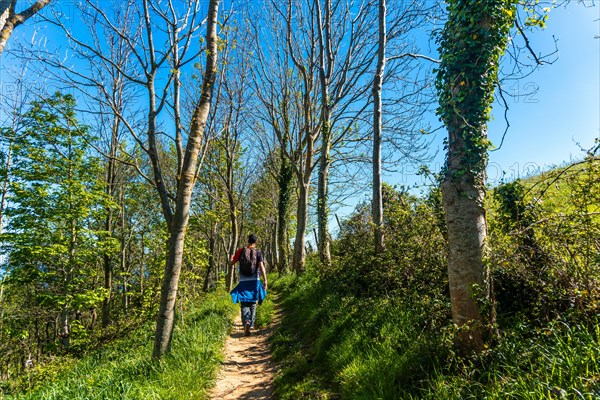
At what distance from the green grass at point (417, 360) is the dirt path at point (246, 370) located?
8.6 inches

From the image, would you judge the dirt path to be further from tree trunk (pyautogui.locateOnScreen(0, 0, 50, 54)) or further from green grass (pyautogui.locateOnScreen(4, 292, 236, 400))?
tree trunk (pyautogui.locateOnScreen(0, 0, 50, 54))

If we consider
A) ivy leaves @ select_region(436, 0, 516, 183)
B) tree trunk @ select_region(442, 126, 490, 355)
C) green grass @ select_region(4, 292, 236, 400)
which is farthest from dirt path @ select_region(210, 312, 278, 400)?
ivy leaves @ select_region(436, 0, 516, 183)

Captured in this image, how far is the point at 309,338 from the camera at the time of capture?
5137 mm

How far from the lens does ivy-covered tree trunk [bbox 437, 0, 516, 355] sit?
2734 millimetres

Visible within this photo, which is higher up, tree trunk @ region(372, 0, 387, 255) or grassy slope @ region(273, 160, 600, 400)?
tree trunk @ region(372, 0, 387, 255)

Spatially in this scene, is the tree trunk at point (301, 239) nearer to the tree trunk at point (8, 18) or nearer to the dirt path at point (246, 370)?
the dirt path at point (246, 370)

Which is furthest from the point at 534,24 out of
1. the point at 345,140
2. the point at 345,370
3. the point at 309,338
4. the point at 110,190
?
the point at 110,190

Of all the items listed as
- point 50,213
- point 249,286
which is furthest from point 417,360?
point 50,213

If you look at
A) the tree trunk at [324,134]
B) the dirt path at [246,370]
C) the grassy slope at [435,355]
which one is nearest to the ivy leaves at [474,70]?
the grassy slope at [435,355]

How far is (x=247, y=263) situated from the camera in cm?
635

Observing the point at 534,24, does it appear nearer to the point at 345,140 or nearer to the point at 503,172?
the point at 503,172

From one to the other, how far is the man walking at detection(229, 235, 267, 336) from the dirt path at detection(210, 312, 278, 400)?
1.45 ft

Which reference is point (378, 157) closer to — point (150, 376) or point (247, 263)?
point (247, 263)

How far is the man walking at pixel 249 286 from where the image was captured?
241 inches
